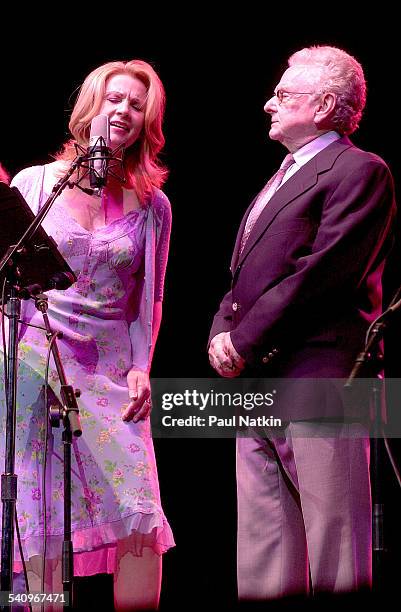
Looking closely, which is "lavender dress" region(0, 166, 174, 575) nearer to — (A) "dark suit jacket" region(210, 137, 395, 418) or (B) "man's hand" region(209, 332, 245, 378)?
(B) "man's hand" region(209, 332, 245, 378)

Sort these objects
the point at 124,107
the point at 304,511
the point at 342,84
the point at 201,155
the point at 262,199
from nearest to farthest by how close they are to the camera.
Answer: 1. the point at 304,511
2. the point at 342,84
3. the point at 262,199
4. the point at 124,107
5. the point at 201,155

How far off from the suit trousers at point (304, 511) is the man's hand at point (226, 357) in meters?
0.21

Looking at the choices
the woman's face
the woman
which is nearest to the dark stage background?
the woman

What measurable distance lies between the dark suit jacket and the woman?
1.74ft

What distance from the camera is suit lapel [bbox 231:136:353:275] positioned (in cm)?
263

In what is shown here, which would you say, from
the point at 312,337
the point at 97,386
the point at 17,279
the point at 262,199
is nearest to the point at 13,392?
the point at 17,279

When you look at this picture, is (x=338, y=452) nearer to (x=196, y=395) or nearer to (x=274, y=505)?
(x=274, y=505)

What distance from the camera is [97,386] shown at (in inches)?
116

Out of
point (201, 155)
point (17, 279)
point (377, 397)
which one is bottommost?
point (377, 397)

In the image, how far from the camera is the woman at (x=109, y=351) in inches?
110

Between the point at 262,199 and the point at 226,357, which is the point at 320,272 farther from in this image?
the point at 262,199

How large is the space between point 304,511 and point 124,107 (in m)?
1.47

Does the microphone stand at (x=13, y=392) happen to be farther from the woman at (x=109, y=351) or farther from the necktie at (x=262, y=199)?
the necktie at (x=262, y=199)

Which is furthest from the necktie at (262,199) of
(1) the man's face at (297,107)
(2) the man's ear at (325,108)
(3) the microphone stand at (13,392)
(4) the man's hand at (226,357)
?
(3) the microphone stand at (13,392)
